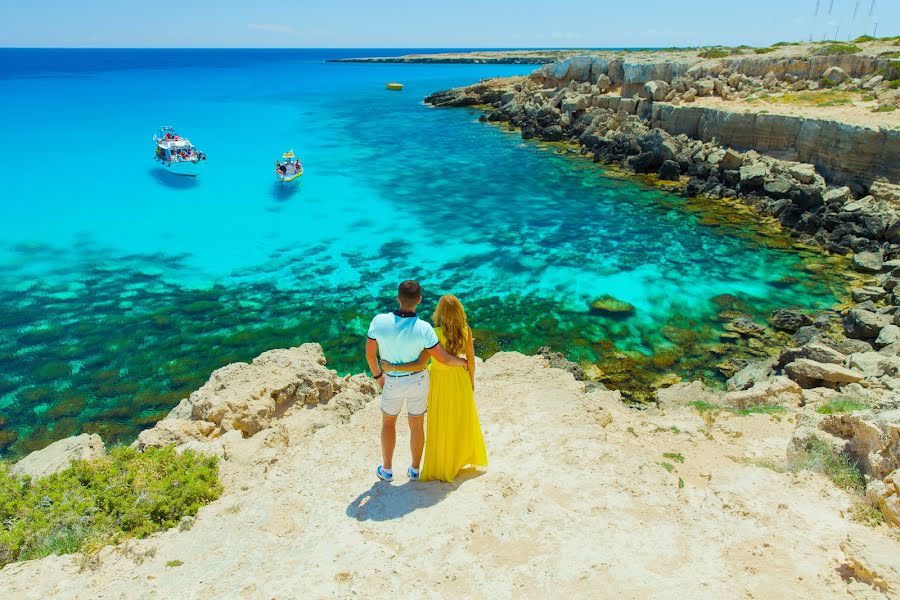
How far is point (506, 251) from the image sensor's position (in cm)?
2150

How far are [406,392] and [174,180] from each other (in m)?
33.3

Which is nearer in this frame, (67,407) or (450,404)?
(450,404)

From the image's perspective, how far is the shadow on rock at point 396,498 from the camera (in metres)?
5.91

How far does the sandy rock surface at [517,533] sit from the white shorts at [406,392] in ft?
3.43

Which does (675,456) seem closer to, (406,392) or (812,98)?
(406,392)

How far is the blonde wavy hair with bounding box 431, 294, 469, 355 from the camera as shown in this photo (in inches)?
226

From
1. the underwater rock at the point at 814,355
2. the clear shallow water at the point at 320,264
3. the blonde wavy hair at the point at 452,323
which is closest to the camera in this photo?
the blonde wavy hair at the point at 452,323

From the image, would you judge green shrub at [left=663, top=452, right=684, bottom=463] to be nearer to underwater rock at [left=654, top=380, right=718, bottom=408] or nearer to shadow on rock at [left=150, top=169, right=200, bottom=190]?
underwater rock at [left=654, top=380, right=718, bottom=408]

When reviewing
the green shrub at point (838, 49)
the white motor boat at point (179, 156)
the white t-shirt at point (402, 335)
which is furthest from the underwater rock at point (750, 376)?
the green shrub at point (838, 49)

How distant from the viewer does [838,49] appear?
122ft

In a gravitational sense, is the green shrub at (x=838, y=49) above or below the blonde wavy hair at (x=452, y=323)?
above

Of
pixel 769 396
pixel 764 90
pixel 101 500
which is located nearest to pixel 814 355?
pixel 769 396

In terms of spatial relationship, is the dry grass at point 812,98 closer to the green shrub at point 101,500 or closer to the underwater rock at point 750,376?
the underwater rock at point 750,376

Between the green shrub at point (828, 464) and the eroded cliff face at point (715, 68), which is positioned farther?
the eroded cliff face at point (715, 68)
